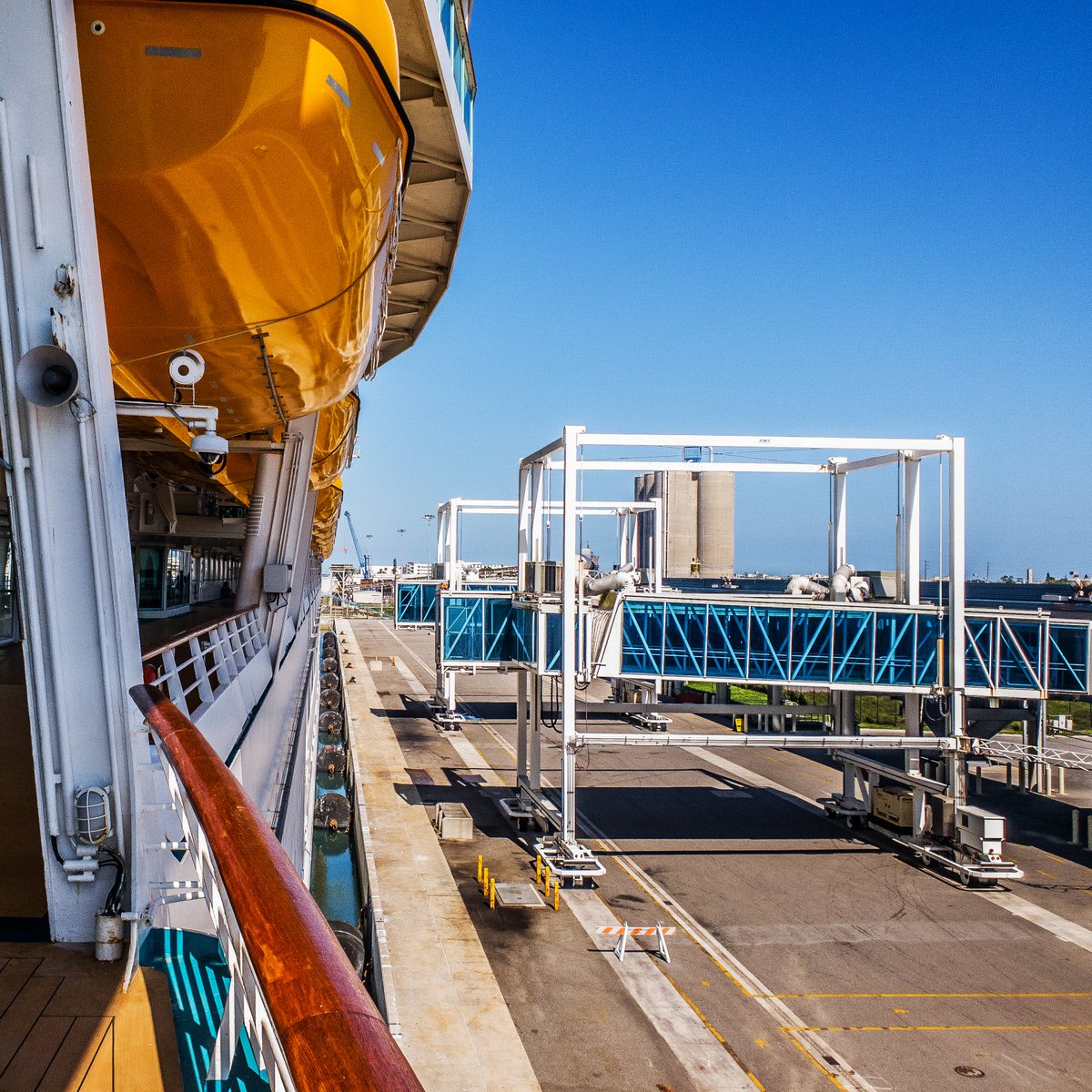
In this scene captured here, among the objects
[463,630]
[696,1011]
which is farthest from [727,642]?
[463,630]

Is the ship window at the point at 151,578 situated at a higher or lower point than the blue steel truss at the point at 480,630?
higher

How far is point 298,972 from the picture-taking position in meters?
1.23

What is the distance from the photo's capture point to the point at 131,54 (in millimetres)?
3518

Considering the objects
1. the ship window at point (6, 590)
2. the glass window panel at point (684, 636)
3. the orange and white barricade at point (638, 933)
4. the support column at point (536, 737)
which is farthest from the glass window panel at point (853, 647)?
the ship window at point (6, 590)

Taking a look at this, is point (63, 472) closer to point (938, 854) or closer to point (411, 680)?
point (938, 854)

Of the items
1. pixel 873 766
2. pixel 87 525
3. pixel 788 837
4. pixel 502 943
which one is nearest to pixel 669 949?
pixel 502 943

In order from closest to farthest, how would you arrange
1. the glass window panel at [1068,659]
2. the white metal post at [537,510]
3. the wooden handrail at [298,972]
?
the wooden handrail at [298,972] < the glass window panel at [1068,659] < the white metal post at [537,510]

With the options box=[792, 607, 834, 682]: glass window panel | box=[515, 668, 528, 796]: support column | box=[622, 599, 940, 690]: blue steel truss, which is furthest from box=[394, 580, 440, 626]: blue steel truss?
box=[792, 607, 834, 682]: glass window panel

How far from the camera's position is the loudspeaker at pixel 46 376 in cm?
351

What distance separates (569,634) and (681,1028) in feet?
29.2

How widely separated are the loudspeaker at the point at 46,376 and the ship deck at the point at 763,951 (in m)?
9.37

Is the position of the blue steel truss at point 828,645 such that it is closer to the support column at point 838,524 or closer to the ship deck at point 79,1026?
the support column at point 838,524

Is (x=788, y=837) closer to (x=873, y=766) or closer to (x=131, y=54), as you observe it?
(x=873, y=766)

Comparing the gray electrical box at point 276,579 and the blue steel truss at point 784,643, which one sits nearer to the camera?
the gray electrical box at point 276,579
